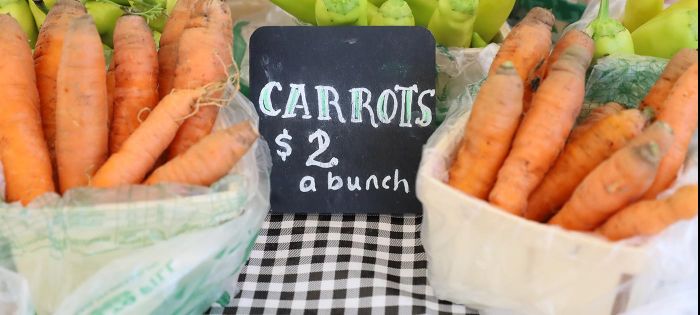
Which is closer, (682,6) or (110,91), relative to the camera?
(110,91)

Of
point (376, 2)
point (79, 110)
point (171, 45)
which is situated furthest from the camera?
point (376, 2)

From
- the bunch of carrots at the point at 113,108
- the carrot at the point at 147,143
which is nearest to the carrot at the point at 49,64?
the bunch of carrots at the point at 113,108

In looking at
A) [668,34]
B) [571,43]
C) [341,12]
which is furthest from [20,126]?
[668,34]

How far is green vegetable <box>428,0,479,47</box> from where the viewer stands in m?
0.86

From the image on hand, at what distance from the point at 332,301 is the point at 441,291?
121 millimetres

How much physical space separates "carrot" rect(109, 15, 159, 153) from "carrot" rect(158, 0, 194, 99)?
33mm

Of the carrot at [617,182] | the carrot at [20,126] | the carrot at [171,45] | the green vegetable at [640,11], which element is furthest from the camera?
the green vegetable at [640,11]

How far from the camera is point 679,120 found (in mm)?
657

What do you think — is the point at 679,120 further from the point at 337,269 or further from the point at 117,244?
the point at 117,244

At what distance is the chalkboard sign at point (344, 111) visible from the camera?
83 centimetres

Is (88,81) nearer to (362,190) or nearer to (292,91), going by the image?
(292,91)

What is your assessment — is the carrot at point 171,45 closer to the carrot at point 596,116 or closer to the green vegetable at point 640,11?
the carrot at point 596,116

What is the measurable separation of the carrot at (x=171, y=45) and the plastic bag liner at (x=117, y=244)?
199 millimetres

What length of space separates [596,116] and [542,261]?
0.20 meters
